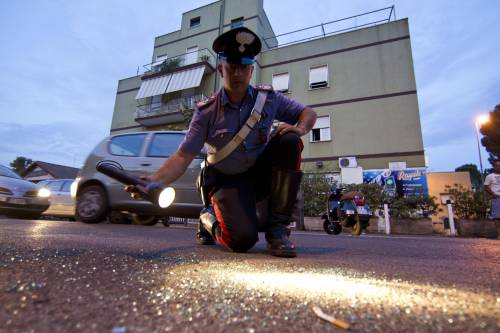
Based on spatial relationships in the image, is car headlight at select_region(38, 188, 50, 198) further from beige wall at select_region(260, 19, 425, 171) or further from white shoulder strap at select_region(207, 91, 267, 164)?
beige wall at select_region(260, 19, 425, 171)

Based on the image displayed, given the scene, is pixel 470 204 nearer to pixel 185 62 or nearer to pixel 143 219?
pixel 143 219

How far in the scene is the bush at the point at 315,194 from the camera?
29.3 feet

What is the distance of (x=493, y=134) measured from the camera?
1147 inches

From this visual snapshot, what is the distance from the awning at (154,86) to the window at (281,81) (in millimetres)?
6333

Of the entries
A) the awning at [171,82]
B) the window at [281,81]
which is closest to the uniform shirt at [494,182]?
the window at [281,81]

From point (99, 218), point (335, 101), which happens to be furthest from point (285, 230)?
point (335, 101)

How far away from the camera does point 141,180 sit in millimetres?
1222

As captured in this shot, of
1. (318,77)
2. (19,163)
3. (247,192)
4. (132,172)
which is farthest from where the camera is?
(19,163)

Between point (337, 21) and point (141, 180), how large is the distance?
15.5m

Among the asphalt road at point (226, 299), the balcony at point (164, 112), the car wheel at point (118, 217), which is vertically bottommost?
the asphalt road at point (226, 299)

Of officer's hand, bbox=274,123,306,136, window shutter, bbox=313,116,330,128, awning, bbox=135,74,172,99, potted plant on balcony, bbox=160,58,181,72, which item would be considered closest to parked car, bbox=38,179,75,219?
officer's hand, bbox=274,123,306,136

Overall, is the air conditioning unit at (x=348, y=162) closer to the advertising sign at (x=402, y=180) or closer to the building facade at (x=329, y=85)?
the building facade at (x=329, y=85)

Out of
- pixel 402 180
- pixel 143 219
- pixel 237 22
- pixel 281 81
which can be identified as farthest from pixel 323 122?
pixel 143 219

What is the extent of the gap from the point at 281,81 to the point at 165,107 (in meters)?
6.90
